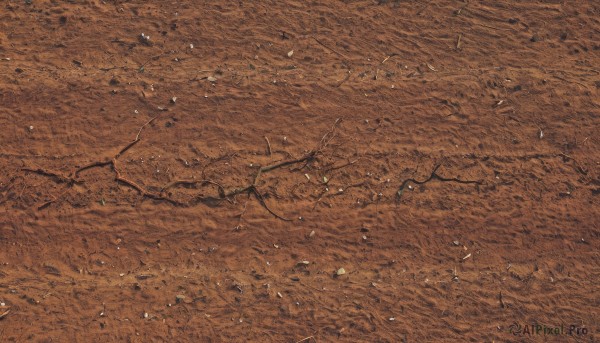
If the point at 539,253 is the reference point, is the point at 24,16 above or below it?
above

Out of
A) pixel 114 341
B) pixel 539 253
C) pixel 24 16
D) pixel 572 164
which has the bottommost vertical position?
pixel 114 341

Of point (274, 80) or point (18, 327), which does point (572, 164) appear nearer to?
point (274, 80)

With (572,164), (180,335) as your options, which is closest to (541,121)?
(572,164)

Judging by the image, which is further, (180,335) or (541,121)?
(541,121)

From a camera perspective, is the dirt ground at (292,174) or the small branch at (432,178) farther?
the small branch at (432,178)

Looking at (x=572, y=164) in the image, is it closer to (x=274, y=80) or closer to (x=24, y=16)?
(x=274, y=80)

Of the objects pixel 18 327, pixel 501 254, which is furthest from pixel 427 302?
pixel 18 327

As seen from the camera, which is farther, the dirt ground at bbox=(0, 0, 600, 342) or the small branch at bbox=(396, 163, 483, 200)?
the small branch at bbox=(396, 163, 483, 200)
